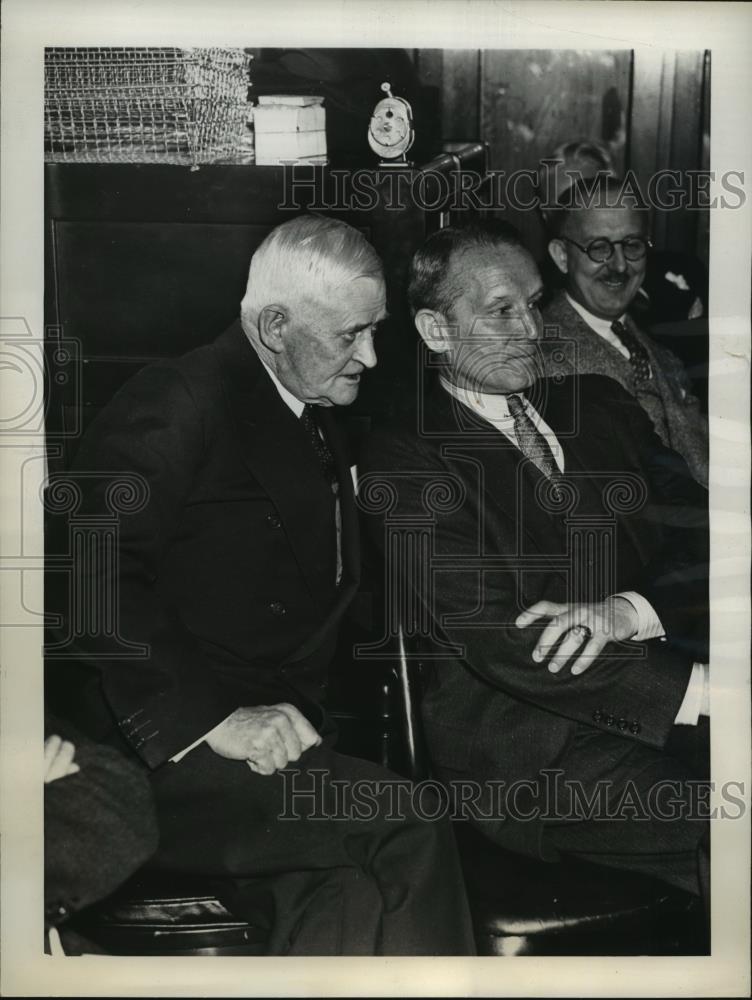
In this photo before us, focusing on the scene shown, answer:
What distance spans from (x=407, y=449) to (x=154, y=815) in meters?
0.80

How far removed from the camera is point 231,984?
1.72 metres

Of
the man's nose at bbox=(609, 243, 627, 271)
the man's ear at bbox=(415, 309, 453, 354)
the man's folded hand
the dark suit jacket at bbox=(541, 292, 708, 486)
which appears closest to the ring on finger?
the man's folded hand

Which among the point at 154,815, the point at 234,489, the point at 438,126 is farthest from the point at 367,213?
the point at 154,815

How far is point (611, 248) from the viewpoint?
1785mm

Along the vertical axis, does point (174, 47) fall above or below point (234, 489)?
above

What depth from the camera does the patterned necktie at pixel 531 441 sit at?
1.76 meters

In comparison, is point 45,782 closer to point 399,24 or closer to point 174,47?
point 174,47

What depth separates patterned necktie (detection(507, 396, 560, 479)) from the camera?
1760 mm

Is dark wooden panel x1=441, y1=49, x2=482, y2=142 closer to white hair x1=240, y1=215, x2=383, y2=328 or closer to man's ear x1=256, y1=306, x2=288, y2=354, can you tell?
white hair x1=240, y1=215, x2=383, y2=328

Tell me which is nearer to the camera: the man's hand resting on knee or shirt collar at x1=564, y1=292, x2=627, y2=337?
the man's hand resting on knee

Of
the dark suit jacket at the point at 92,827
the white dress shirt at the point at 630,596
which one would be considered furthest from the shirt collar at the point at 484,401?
the dark suit jacket at the point at 92,827

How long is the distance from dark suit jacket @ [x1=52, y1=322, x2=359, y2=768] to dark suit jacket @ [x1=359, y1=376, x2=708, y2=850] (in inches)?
6.5

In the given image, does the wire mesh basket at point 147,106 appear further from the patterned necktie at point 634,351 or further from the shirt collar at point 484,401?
the patterned necktie at point 634,351

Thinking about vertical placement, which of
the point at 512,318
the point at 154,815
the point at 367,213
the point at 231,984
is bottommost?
the point at 231,984
